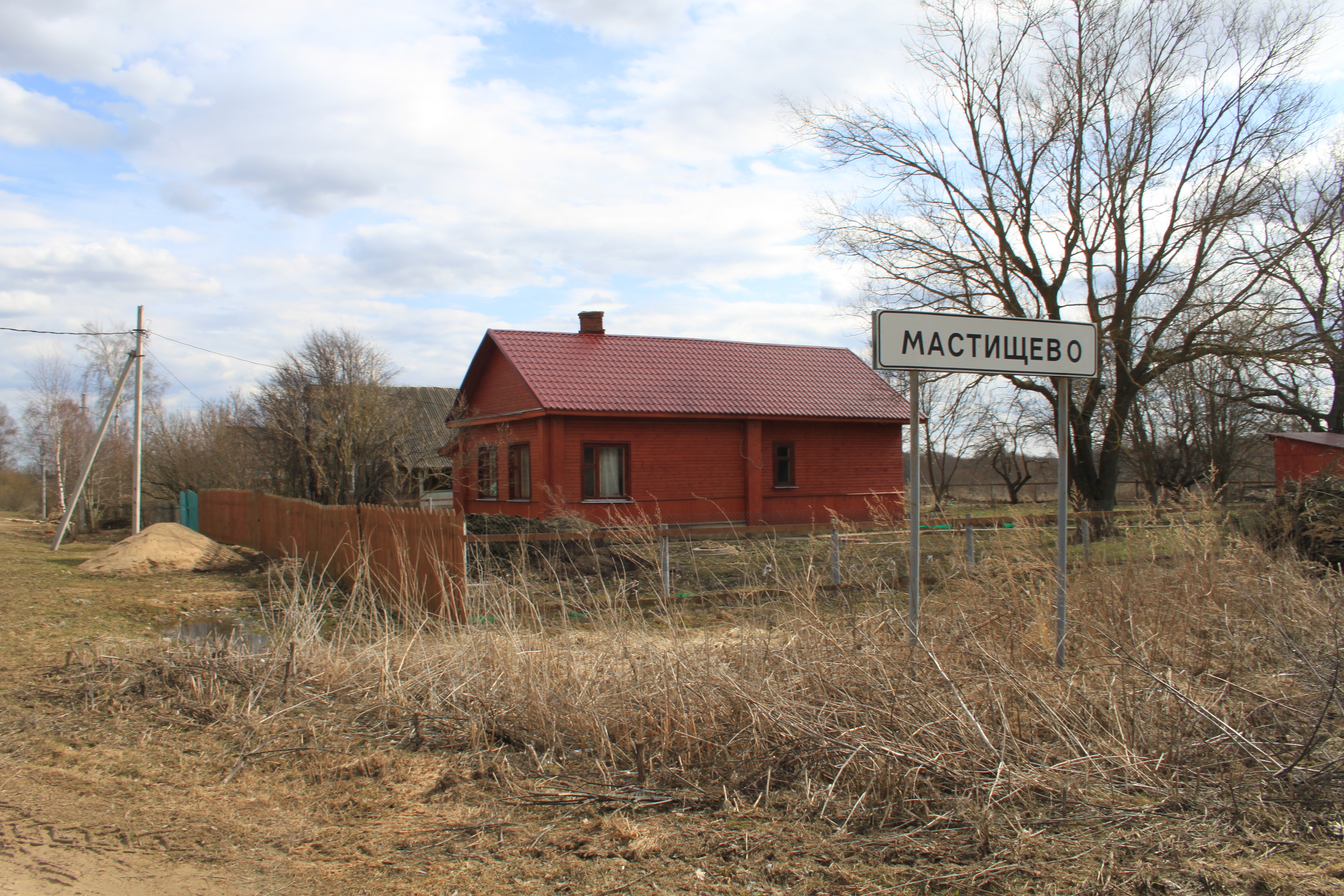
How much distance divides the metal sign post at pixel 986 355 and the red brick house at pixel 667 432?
45.5 feet

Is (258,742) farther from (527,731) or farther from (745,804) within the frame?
(745,804)

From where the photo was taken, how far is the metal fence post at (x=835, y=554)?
6.75 meters

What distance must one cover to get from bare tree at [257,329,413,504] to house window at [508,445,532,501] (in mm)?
2905

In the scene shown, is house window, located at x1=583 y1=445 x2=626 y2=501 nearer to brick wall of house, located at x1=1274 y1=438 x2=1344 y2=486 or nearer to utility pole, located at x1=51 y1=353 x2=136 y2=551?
utility pole, located at x1=51 y1=353 x2=136 y2=551

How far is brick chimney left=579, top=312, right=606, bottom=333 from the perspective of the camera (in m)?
23.7

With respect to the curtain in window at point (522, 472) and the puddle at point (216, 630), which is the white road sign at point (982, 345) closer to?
the puddle at point (216, 630)

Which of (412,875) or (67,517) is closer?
(412,875)

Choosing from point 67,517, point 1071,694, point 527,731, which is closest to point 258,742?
point 527,731

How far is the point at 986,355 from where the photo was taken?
4.76 meters

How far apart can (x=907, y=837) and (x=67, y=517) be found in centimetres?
2608

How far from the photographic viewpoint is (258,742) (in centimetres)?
483

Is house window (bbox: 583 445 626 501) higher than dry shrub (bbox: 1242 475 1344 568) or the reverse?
higher

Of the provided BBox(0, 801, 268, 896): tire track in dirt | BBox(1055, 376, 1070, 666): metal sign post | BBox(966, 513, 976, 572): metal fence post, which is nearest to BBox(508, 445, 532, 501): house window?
BBox(966, 513, 976, 572): metal fence post

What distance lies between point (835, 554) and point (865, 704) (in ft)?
12.6
